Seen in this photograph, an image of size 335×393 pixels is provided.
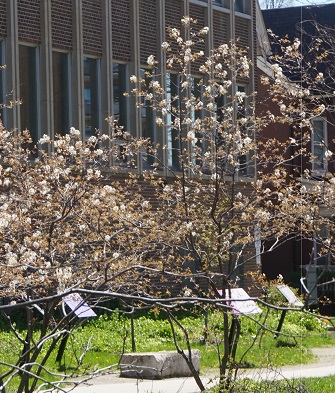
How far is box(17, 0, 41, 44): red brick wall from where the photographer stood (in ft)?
69.7

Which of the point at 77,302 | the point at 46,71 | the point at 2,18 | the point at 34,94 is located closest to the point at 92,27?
the point at 46,71

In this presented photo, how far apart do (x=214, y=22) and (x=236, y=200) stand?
13.6 m

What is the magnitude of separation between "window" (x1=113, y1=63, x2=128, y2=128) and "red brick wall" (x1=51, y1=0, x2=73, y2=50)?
2001 mm

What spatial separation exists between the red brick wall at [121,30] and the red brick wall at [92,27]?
58 cm

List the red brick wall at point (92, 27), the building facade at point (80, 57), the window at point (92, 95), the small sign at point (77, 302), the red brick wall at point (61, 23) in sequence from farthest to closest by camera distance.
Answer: the window at point (92, 95), the red brick wall at point (92, 27), the red brick wall at point (61, 23), the building facade at point (80, 57), the small sign at point (77, 302)

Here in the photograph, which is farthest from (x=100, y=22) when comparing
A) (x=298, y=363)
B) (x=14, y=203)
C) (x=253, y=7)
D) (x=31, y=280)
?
(x=31, y=280)

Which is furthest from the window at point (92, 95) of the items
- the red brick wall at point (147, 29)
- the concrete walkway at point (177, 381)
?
the concrete walkway at point (177, 381)

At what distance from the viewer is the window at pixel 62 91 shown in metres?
22.5

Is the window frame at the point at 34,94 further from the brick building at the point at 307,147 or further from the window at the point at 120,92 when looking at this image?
the brick building at the point at 307,147

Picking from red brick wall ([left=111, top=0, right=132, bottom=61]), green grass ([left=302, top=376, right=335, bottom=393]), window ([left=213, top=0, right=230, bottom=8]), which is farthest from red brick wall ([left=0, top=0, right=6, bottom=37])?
green grass ([left=302, top=376, right=335, bottom=393])

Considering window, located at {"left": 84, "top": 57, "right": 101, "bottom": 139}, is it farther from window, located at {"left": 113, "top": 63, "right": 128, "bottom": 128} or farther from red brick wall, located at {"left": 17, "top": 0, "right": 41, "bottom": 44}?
red brick wall, located at {"left": 17, "top": 0, "right": 41, "bottom": 44}

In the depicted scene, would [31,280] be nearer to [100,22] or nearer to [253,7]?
[100,22]

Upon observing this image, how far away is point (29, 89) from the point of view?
71.6 feet

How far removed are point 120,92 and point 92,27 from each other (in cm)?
186
